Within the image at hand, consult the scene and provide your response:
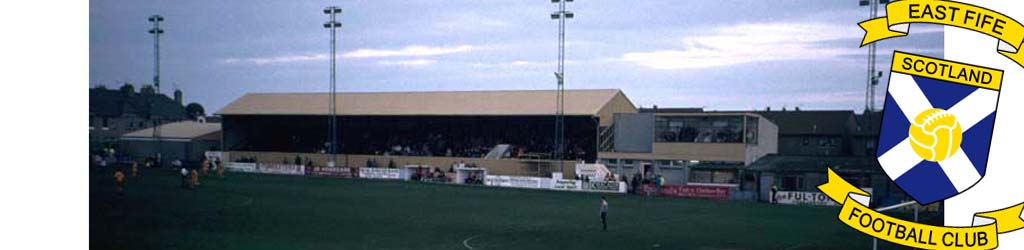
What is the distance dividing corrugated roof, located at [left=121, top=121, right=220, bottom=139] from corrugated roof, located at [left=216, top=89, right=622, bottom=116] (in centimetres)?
235

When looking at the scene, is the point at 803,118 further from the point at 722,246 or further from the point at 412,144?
the point at 722,246

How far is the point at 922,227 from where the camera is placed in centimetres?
802

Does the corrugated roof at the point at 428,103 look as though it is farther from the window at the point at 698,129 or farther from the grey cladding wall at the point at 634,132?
the window at the point at 698,129

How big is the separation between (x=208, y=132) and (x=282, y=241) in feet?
83.2

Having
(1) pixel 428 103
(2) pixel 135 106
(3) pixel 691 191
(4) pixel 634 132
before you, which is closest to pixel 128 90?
(2) pixel 135 106

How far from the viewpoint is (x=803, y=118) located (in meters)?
29.7

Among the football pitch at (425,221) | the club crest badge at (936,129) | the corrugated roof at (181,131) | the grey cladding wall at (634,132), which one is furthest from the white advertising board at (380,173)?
the club crest badge at (936,129)

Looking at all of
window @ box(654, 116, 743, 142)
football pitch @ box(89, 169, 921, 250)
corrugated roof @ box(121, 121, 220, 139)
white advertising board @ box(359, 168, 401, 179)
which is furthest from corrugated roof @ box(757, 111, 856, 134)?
corrugated roof @ box(121, 121, 220, 139)

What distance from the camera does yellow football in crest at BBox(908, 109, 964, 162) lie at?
26.8ft

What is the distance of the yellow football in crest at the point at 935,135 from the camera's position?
26.8 feet

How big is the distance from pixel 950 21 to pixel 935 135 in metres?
0.97

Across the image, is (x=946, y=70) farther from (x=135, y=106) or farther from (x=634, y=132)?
(x=135, y=106)
